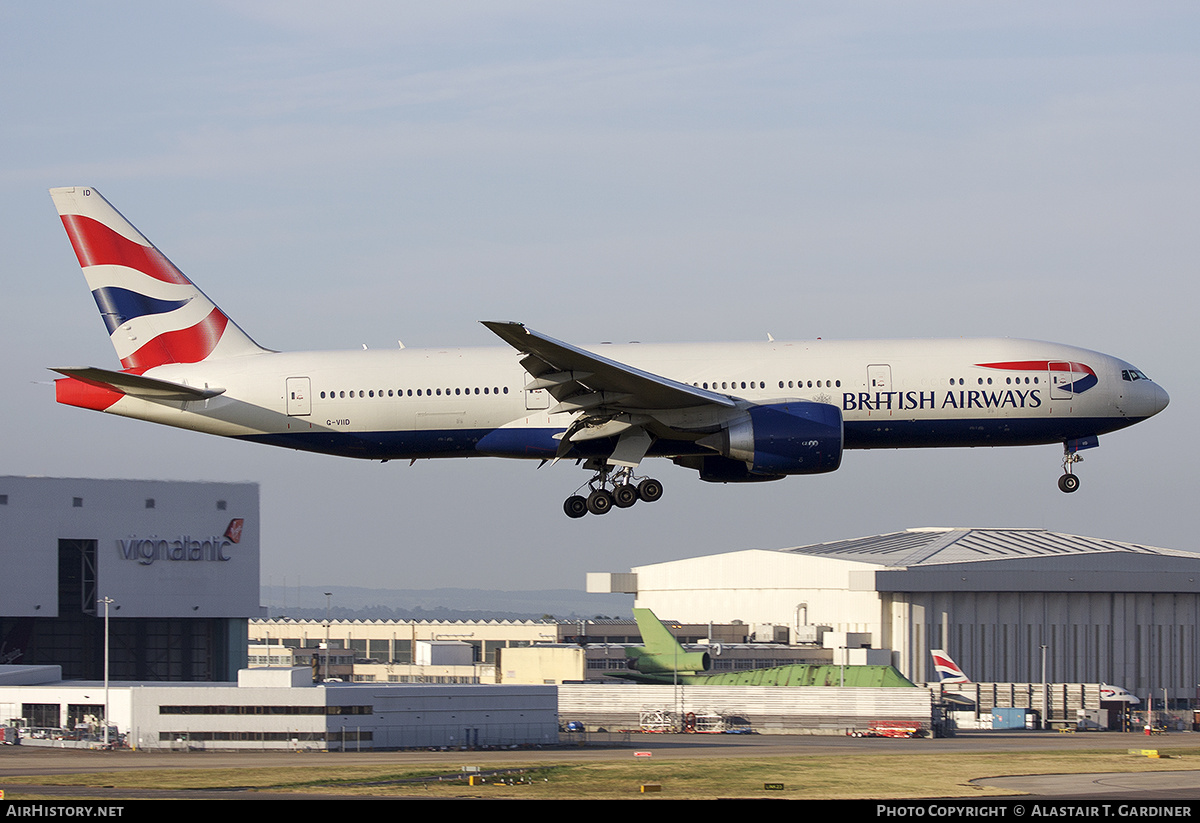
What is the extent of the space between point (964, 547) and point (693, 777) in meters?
85.2

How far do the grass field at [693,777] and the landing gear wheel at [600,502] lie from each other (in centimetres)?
1014

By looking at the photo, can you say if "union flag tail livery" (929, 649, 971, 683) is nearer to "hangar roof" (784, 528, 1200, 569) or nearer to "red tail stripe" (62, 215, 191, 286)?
"hangar roof" (784, 528, 1200, 569)

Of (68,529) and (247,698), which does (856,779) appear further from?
(68,529)

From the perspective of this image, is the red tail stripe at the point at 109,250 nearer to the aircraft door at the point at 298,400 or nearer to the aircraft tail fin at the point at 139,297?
the aircraft tail fin at the point at 139,297

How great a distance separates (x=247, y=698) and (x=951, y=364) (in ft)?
142

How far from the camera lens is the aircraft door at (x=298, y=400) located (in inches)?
1912

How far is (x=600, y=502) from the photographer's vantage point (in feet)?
164

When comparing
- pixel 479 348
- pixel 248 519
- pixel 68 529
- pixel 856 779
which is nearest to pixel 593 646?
pixel 248 519

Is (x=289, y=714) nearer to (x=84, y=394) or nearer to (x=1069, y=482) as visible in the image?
(x=84, y=394)

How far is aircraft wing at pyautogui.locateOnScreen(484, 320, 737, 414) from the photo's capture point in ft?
144

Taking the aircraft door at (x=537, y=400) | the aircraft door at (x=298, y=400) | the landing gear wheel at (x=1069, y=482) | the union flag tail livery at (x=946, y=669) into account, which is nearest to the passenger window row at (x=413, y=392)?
the aircraft door at (x=298, y=400)

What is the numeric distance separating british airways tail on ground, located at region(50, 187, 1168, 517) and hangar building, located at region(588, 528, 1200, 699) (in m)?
78.2

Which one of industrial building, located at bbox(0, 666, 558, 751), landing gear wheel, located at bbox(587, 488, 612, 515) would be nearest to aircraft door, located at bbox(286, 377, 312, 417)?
landing gear wheel, located at bbox(587, 488, 612, 515)

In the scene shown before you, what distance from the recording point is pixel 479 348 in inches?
1944
